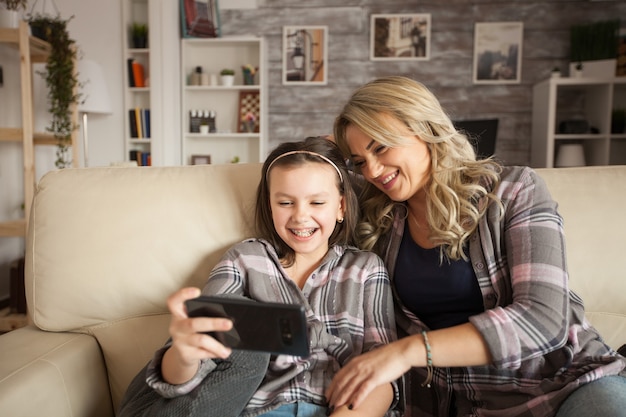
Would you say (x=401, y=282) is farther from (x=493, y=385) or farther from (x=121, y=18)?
(x=121, y=18)

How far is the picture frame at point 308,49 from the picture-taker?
464 centimetres

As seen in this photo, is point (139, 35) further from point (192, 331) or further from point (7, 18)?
point (192, 331)

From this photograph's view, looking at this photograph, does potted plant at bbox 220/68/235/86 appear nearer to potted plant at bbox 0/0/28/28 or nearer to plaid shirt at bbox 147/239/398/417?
potted plant at bbox 0/0/28/28

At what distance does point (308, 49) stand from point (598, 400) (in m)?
4.09

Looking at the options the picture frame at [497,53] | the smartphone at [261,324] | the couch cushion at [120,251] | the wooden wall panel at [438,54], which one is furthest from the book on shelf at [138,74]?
the smartphone at [261,324]

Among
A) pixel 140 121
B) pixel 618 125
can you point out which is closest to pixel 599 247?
pixel 618 125

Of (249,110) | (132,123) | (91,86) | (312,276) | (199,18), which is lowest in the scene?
(312,276)

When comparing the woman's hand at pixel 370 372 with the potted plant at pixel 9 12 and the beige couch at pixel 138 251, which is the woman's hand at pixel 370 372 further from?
the potted plant at pixel 9 12

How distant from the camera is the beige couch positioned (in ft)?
4.47

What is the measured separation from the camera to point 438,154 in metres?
1.29

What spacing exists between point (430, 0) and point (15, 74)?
331 cm

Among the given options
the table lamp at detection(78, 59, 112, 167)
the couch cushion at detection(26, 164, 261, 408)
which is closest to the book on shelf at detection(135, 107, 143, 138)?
the table lamp at detection(78, 59, 112, 167)

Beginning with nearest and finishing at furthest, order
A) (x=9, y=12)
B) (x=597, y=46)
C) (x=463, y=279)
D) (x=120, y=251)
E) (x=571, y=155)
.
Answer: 1. (x=463, y=279)
2. (x=120, y=251)
3. (x=9, y=12)
4. (x=571, y=155)
5. (x=597, y=46)

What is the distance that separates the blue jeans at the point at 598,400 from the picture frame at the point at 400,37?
388 centimetres
